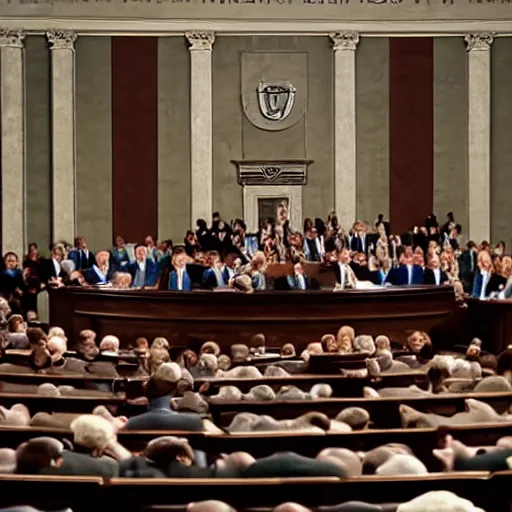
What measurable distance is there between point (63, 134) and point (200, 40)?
378cm

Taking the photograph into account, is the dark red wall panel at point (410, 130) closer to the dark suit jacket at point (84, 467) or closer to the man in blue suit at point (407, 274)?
the man in blue suit at point (407, 274)

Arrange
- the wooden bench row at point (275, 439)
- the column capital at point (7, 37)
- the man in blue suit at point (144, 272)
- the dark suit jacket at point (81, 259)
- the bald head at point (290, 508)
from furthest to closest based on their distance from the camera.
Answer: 1. the column capital at point (7, 37)
2. the dark suit jacket at point (81, 259)
3. the man in blue suit at point (144, 272)
4. the wooden bench row at point (275, 439)
5. the bald head at point (290, 508)

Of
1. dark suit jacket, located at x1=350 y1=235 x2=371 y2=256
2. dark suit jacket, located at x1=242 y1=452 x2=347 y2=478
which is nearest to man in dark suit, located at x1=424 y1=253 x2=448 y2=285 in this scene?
dark suit jacket, located at x1=350 y1=235 x2=371 y2=256

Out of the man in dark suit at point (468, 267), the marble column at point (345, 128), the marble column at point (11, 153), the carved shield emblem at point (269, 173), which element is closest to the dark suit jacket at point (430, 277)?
the man in dark suit at point (468, 267)

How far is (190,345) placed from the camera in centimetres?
1330

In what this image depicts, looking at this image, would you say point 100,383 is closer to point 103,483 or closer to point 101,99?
point 103,483

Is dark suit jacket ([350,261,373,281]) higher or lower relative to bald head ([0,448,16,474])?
higher

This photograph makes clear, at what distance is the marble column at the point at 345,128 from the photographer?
77.9 feet

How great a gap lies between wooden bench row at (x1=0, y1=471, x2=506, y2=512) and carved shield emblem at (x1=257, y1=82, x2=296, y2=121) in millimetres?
19882

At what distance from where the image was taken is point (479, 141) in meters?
23.9

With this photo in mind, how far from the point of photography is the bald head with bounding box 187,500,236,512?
4426mm

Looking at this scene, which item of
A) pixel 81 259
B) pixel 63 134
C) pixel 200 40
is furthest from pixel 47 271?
pixel 200 40

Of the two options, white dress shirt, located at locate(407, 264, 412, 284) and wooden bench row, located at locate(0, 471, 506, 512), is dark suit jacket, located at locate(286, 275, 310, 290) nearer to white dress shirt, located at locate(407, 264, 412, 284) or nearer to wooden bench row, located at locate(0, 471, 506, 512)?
white dress shirt, located at locate(407, 264, 412, 284)

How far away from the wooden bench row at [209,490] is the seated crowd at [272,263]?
28.9 feet
